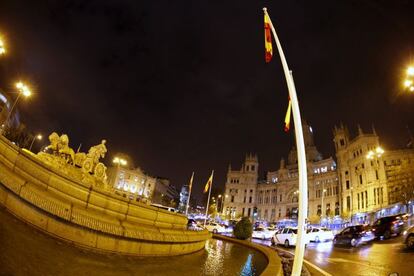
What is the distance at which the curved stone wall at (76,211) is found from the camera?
A: 6.11m

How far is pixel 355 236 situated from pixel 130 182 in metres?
74.1

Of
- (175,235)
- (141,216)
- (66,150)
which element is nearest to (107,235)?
(141,216)

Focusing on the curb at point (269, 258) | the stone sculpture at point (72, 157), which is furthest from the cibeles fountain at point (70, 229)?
the stone sculpture at point (72, 157)

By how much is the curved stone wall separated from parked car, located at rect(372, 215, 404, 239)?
65.2ft

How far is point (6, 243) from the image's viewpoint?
445 centimetres

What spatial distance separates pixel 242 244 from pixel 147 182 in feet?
256

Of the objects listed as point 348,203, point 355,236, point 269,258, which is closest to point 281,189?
point 348,203

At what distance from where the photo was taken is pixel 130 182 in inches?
3228

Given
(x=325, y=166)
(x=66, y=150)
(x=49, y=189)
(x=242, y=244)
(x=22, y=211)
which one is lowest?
(x=242, y=244)

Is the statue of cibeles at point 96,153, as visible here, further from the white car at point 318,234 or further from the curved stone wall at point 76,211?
the white car at point 318,234

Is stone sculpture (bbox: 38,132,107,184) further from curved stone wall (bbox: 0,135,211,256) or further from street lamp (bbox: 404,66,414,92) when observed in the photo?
street lamp (bbox: 404,66,414,92)

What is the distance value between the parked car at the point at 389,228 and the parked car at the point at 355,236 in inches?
26.6

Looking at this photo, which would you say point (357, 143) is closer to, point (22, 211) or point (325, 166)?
point (325, 166)

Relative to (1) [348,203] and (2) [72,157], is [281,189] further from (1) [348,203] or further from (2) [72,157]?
(2) [72,157]
